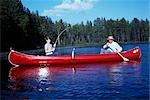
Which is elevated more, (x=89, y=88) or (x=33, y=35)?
(x=33, y=35)

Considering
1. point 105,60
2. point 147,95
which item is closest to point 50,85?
point 147,95

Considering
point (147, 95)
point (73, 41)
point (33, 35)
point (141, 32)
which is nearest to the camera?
point (147, 95)

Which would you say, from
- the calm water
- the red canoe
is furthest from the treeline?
the calm water

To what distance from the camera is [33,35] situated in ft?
250

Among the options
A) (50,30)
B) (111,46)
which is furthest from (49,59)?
(50,30)

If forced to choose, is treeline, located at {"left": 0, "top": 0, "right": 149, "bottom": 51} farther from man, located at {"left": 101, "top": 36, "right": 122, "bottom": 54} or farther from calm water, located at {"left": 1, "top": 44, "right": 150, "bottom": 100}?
calm water, located at {"left": 1, "top": 44, "right": 150, "bottom": 100}

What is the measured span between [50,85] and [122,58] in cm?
1229

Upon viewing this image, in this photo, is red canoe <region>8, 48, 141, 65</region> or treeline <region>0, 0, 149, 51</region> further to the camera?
treeline <region>0, 0, 149, 51</region>

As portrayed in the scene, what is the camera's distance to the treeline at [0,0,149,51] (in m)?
60.9

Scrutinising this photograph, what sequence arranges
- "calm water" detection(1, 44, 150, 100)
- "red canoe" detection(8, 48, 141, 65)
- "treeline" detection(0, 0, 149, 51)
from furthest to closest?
"treeline" detection(0, 0, 149, 51), "red canoe" detection(8, 48, 141, 65), "calm water" detection(1, 44, 150, 100)

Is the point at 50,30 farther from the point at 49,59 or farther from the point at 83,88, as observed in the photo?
the point at 83,88

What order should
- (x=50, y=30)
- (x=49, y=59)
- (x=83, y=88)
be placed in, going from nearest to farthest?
(x=83, y=88) → (x=49, y=59) → (x=50, y=30)

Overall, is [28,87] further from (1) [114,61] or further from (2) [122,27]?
(2) [122,27]

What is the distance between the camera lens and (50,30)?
106000 millimetres
